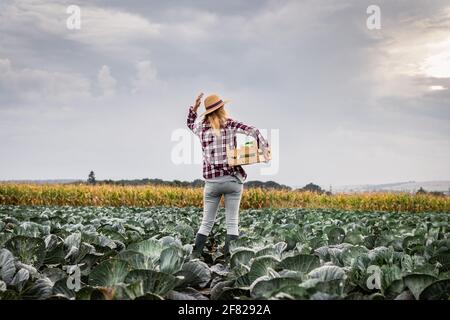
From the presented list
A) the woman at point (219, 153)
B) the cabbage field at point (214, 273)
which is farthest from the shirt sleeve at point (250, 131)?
the cabbage field at point (214, 273)

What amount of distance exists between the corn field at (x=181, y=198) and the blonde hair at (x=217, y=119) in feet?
55.1

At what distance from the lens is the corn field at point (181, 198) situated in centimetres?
2331

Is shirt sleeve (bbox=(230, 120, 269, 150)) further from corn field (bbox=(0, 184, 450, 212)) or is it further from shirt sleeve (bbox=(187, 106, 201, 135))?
corn field (bbox=(0, 184, 450, 212))

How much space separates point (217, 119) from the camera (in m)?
5.80

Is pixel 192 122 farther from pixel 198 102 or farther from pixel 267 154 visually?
pixel 267 154

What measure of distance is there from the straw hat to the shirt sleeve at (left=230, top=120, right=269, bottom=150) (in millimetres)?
248

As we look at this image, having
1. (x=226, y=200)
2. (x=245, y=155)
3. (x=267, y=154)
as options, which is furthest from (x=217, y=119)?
(x=226, y=200)

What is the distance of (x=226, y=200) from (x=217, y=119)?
1.03m

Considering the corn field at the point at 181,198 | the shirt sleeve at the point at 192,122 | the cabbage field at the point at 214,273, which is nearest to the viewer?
the cabbage field at the point at 214,273

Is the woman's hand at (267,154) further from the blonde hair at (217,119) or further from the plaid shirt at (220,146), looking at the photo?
the blonde hair at (217,119)

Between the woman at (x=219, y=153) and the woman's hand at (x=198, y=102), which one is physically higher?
the woman's hand at (x=198, y=102)

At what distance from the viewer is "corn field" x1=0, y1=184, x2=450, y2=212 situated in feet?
76.5
